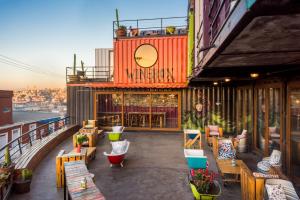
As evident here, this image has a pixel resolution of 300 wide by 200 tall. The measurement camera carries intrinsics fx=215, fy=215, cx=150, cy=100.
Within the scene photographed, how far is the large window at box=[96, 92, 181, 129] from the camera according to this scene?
635 inches

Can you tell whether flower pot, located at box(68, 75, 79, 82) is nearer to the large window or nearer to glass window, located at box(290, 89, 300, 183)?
the large window

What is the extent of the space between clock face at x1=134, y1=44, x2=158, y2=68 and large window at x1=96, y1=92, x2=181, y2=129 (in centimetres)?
226

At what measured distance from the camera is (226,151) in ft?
24.5

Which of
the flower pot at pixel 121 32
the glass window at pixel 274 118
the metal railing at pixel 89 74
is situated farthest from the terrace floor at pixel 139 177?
the flower pot at pixel 121 32

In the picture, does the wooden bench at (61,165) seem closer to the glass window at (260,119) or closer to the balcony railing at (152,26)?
the glass window at (260,119)

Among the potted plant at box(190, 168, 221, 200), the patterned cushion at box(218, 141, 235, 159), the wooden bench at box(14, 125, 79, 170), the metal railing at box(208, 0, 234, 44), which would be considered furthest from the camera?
the patterned cushion at box(218, 141, 235, 159)

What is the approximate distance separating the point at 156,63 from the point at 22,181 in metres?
11.3

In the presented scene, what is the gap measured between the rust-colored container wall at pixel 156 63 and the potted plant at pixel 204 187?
9744mm

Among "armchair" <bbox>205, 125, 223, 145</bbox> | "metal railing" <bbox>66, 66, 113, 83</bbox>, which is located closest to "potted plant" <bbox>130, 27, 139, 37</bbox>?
"metal railing" <bbox>66, 66, 113, 83</bbox>

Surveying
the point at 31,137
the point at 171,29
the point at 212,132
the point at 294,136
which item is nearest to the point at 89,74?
the point at 31,137

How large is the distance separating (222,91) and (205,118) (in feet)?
6.84

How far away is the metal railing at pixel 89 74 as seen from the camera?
16.0 m

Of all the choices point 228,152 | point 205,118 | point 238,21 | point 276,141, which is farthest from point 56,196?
point 205,118

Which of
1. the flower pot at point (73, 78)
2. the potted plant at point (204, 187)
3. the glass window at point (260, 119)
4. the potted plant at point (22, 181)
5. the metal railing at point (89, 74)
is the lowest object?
the potted plant at point (22, 181)
